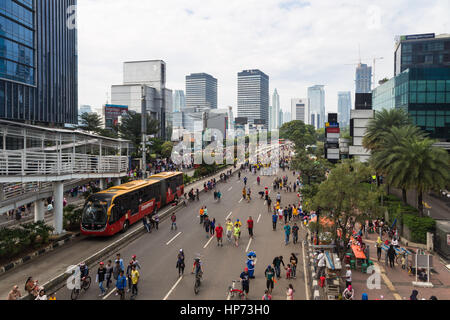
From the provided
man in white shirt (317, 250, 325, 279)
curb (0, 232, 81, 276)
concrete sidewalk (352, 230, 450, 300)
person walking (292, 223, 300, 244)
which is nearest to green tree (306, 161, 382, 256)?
man in white shirt (317, 250, 325, 279)

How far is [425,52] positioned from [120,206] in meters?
87.4

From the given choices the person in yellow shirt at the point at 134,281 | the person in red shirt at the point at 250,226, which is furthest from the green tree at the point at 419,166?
the person in yellow shirt at the point at 134,281

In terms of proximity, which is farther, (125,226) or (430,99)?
(430,99)

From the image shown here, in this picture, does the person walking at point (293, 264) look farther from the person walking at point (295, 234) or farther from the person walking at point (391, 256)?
the person walking at point (391, 256)

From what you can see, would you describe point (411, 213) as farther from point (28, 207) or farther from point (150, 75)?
point (150, 75)

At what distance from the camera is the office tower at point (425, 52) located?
78625mm

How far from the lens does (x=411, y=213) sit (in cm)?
2566

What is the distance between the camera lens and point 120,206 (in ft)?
73.1

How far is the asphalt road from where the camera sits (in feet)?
46.9

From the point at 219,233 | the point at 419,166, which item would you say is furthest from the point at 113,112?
the point at 419,166

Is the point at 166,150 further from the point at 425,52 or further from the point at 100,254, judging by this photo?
the point at 425,52

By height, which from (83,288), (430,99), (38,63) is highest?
(38,63)

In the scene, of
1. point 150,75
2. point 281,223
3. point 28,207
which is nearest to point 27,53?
point 28,207

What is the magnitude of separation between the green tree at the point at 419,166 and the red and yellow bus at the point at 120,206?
19327 mm
